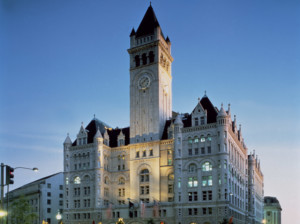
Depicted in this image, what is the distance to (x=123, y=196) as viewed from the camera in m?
107

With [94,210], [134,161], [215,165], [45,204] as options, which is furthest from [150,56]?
[45,204]

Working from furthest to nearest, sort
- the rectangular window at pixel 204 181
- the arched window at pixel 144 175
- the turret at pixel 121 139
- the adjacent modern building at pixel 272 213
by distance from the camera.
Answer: the adjacent modern building at pixel 272 213 < the turret at pixel 121 139 < the arched window at pixel 144 175 < the rectangular window at pixel 204 181

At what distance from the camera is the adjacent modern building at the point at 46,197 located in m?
127

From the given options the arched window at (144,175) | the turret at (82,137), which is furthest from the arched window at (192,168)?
the turret at (82,137)

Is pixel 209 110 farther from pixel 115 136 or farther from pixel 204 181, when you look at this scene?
pixel 115 136

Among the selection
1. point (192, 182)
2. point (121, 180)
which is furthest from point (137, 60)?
point (192, 182)

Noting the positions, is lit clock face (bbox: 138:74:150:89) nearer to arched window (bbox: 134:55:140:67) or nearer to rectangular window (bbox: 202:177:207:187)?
arched window (bbox: 134:55:140:67)

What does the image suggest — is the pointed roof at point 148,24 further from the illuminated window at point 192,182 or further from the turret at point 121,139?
the illuminated window at point 192,182

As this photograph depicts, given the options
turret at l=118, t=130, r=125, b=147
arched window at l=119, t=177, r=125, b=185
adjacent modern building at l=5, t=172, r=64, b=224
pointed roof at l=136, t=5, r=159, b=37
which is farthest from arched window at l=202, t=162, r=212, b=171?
adjacent modern building at l=5, t=172, r=64, b=224

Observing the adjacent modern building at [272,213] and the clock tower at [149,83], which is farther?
the adjacent modern building at [272,213]

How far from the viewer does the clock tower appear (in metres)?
107

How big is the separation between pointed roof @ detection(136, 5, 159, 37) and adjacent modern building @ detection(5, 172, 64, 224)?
57.9 meters

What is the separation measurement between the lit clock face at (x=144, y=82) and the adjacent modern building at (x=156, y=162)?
0.29m

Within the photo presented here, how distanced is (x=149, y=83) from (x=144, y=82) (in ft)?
6.27
